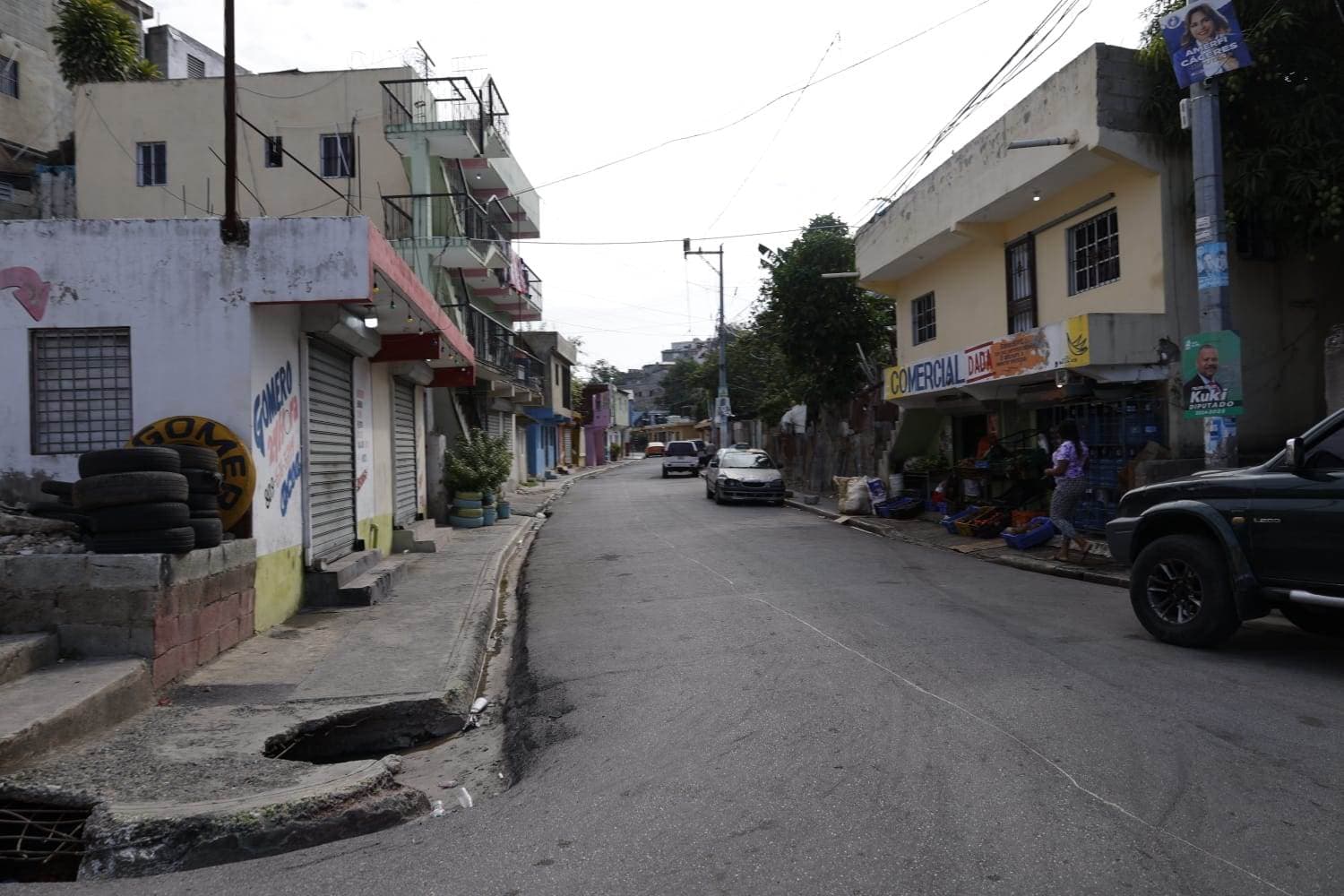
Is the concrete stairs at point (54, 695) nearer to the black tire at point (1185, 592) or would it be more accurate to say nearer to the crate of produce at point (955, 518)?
the black tire at point (1185, 592)

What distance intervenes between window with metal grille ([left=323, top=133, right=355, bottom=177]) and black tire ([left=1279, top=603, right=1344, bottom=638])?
23433 millimetres

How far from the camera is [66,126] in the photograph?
29.6m

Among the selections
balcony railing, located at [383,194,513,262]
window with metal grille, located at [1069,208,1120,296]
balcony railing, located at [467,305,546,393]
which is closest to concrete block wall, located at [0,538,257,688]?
window with metal grille, located at [1069,208,1120,296]

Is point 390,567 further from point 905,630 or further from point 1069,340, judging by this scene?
point 1069,340

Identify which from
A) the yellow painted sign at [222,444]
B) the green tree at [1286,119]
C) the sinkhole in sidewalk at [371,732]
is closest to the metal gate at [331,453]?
the yellow painted sign at [222,444]

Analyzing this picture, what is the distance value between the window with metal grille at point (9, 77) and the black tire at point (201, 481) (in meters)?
28.4

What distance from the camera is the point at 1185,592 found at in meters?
7.20

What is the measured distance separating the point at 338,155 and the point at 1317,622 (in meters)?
24.1

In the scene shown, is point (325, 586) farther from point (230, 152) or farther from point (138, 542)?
point (230, 152)

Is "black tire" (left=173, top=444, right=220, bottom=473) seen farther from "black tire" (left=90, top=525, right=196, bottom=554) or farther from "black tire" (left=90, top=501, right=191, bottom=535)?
"black tire" (left=90, top=525, right=196, bottom=554)

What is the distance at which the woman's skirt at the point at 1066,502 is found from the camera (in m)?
11.9

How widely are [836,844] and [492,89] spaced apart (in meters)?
25.0

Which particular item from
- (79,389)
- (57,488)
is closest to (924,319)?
(79,389)

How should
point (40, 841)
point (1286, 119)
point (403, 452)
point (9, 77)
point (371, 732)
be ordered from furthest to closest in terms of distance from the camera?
point (9, 77) → point (403, 452) → point (1286, 119) → point (371, 732) → point (40, 841)
